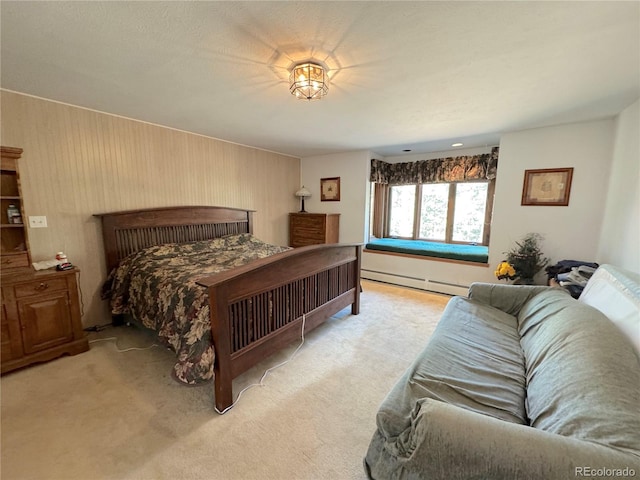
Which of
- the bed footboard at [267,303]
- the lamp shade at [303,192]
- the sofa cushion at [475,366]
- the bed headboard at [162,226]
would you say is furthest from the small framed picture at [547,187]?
the bed headboard at [162,226]

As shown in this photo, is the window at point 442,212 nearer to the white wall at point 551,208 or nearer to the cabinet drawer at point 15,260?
the white wall at point 551,208

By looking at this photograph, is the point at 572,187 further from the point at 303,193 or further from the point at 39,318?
the point at 39,318

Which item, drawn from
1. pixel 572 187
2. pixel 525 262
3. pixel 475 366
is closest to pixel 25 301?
pixel 475 366

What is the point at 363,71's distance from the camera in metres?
1.83

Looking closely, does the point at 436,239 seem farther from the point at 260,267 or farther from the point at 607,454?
the point at 607,454

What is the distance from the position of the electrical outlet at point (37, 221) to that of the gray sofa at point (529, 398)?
334 cm

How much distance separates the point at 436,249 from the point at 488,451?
142 inches

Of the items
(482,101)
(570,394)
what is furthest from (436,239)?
(570,394)

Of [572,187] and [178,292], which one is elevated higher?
[572,187]

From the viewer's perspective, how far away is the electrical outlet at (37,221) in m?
2.42

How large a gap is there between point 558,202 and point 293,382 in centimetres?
367

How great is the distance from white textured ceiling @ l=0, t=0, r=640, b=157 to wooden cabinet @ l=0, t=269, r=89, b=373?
1.59 m

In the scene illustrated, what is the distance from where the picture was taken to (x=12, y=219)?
2.21 meters

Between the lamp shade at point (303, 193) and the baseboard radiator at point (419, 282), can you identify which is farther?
the lamp shade at point (303, 193)
